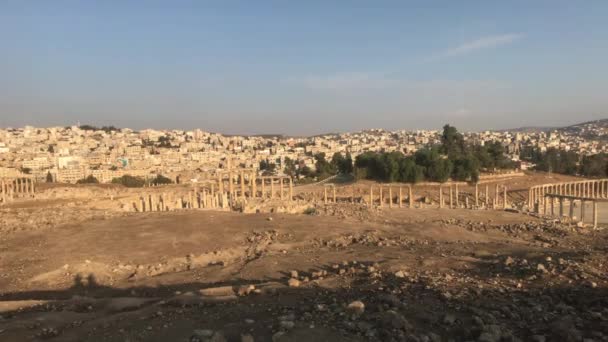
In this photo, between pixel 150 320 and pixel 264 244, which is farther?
pixel 264 244

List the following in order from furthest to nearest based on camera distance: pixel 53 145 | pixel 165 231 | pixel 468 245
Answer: pixel 53 145, pixel 165 231, pixel 468 245

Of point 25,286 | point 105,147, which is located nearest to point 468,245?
point 25,286

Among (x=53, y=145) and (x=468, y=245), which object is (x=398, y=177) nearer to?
(x=468, y=245)

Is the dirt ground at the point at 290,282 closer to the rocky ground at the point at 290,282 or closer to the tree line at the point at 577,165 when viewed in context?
the rocky ground at the point at 290,282

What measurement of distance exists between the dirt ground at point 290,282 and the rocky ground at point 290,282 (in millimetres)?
37

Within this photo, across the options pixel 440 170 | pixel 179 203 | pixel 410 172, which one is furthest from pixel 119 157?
pixel 179 203

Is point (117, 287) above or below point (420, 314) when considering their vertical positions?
below

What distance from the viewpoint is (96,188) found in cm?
4994

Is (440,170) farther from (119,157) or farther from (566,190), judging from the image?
(119,157)

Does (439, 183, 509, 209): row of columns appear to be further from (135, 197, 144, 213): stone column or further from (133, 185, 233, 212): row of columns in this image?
(135, 197, 144, 213): stone column

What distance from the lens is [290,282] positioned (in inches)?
363

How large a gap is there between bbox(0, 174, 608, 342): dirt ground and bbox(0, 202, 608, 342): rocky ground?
4 centimetres

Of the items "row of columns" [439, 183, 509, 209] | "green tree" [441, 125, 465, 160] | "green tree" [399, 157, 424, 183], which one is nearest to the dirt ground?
"row of columns" [439, 183, 509, 209]

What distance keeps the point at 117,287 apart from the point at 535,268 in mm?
10760
